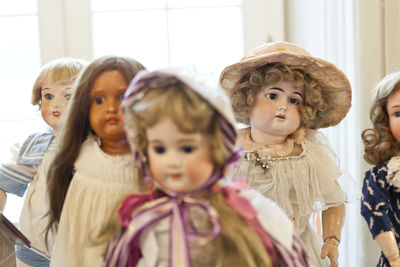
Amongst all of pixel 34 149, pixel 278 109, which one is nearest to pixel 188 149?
pixel 278 109

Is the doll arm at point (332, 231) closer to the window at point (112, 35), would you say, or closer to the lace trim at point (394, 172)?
the lace trim at point (394, 172)

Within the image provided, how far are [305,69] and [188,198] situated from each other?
0.61 metres

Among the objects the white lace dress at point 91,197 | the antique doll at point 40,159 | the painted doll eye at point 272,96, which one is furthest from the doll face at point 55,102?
the painted doll eye at point 272,96

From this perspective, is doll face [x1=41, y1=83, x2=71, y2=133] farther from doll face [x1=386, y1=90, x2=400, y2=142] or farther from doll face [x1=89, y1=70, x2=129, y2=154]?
doll face [x1=386, y1=90, x2=400, y2=142]

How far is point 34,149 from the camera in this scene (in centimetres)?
148

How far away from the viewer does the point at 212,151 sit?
0.98m

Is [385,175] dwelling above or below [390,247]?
above

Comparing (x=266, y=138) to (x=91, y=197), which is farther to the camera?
(x=266, y=138)

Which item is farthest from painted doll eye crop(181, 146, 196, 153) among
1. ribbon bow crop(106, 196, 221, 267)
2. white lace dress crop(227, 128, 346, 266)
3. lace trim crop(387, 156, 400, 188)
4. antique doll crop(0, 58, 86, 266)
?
lace trim crop(387, 156, 400, 188)

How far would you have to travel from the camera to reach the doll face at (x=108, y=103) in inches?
46.0

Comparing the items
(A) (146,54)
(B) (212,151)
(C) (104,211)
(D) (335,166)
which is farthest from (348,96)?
(A) (146,54)

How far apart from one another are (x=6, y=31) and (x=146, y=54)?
584 millimetres

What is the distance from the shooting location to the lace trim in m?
1.40

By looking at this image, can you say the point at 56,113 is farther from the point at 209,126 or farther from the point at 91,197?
the point at 209,126
